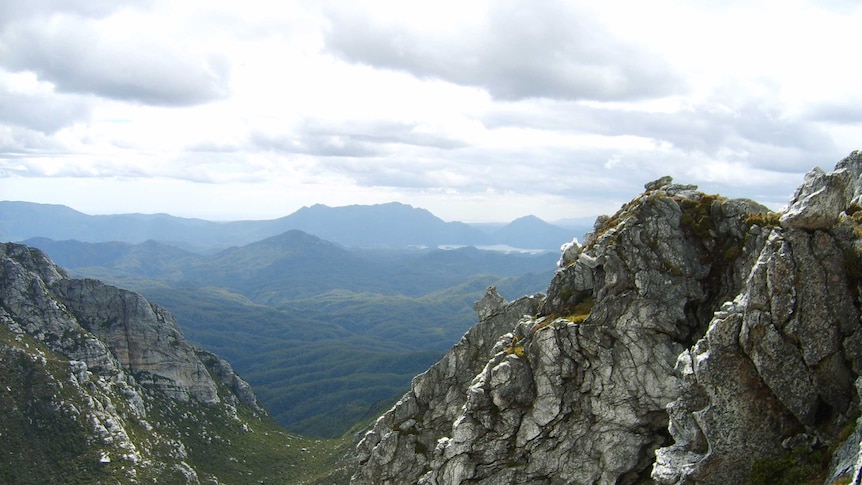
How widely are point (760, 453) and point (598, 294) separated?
19708mm

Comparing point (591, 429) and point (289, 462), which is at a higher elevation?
point (591, 429)

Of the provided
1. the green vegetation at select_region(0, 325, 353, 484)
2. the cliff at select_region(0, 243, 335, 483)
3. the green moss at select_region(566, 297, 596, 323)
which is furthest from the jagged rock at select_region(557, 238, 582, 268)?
the cliff at select_region(0, 243, 335, 483)

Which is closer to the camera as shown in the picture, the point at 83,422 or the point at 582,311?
the point at 582,311

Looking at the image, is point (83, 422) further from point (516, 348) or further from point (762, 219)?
point (762, 219)

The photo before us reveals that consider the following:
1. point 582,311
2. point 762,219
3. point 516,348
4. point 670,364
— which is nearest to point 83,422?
point 516,348

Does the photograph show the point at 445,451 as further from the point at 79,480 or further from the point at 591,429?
the point at 79,480

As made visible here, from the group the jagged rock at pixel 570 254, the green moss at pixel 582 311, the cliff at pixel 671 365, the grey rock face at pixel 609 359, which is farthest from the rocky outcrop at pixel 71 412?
the green moss at pixel 582 311

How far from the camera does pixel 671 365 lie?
146ft

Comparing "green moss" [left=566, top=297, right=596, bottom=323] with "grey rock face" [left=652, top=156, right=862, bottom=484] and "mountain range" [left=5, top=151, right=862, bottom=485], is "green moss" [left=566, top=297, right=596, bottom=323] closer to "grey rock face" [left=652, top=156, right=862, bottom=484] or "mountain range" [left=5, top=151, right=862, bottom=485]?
"mountain range" [left=5, top=151, right=862, bottom=485]

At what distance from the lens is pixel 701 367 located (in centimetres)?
3356

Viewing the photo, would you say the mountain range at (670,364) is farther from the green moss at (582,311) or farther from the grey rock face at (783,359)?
the green moss at (582,311)

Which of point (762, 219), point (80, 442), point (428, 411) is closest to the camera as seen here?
point (762, 219)

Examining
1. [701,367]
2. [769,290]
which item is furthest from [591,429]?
[769,290]

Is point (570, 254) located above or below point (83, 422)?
above
